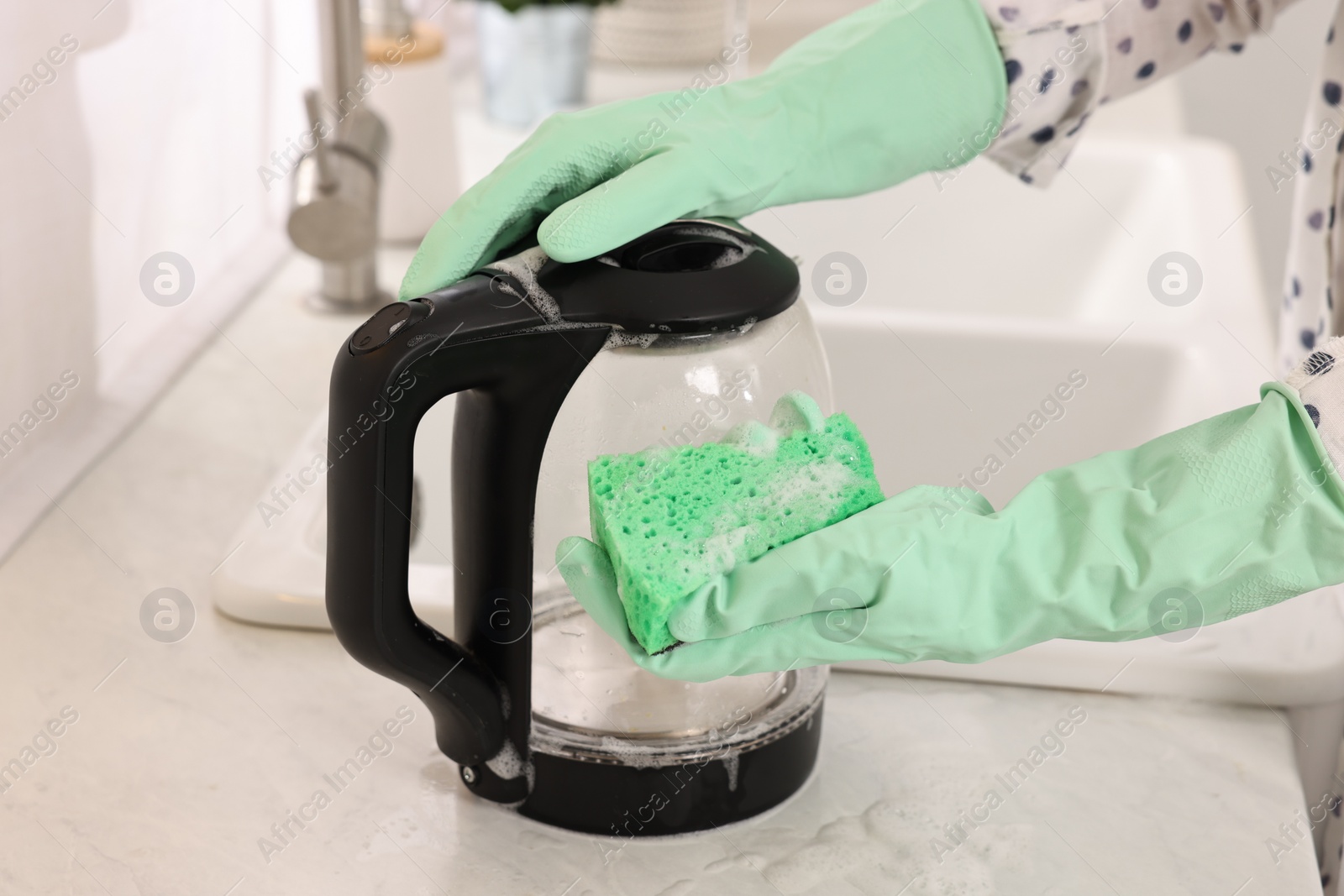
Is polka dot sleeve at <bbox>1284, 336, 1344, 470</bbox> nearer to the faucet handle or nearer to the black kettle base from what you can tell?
the black kettle base

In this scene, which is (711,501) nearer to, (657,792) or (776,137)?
(657,792)

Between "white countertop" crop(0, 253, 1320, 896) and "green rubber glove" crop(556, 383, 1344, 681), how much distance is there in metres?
0.11

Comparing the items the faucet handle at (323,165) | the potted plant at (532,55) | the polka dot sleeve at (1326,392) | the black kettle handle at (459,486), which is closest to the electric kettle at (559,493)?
the black kettle handle at (459,486)

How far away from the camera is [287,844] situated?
57 centimetres

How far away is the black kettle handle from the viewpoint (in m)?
0.47

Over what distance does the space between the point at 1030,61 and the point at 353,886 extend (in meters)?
0.58

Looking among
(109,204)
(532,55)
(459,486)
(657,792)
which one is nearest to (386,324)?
(459,486)

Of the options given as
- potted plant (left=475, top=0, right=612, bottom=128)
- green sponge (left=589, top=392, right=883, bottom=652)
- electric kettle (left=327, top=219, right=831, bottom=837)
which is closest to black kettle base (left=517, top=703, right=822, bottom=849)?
electric kettle (left=327, top=219, right=831, bottom=837)

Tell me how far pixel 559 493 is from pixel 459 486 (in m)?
0.05

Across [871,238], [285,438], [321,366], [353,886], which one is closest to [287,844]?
[353,886]

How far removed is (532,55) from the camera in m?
1.38

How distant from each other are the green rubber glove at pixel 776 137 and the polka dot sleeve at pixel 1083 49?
0.06 ft

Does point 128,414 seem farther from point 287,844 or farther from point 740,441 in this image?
point 740,441

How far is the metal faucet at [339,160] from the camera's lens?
0.87 meters
